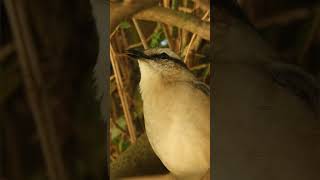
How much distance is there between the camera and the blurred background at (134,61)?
3.92ft

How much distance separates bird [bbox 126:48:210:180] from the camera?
120 centimetres

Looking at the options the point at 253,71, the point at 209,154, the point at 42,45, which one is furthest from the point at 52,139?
the point at 253,71

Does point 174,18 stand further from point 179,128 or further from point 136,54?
point 179,128

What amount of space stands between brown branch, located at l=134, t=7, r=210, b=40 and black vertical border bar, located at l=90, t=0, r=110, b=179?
3.1 inches

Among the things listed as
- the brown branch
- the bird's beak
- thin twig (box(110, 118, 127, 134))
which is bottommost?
thin twig (box(110, 118, 127, 134))

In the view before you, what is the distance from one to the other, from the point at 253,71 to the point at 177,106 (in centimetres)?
19

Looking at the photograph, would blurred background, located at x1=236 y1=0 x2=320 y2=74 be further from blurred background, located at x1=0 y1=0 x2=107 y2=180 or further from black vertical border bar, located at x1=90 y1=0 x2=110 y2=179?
blurred background, located at x1=0 y1=0 x2=107 y2=180

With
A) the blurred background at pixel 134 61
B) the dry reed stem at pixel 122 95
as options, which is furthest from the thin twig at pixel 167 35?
the dry reed stem at pixel 122 95

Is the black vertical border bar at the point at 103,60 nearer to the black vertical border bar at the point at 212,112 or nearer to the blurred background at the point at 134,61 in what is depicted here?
the blurred background at the point at 134,61

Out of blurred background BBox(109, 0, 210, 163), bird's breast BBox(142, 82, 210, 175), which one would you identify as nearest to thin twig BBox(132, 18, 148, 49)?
blurred background BBox(109, 0, 210, 163)

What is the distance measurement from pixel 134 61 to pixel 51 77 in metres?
0.22

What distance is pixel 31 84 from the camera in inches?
50.7

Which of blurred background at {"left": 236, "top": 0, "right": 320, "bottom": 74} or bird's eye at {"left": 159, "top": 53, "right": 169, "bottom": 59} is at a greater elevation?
blurred background at {"left": 236, "top": 0, "right": 320, "bottom": 74}

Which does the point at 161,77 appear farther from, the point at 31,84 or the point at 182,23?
the point at 31,84
